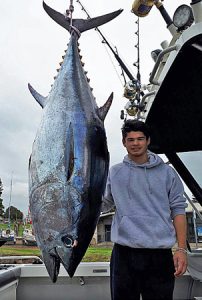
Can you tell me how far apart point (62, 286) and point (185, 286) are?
1285 millimetres

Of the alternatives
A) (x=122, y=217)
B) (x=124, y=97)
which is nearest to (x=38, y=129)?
(x=122, y=217)

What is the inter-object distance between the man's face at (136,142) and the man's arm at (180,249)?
43 cm

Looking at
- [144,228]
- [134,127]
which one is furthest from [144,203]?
[134,127]

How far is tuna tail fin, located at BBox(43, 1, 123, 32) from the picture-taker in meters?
2.02

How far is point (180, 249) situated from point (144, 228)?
8.7 inches

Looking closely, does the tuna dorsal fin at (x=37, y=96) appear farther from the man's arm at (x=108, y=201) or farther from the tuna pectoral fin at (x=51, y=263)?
the tuna pectoral fin at (x=51, y=263)

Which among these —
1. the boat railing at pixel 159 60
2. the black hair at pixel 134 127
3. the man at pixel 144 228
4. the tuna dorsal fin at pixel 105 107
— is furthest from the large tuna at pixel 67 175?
the boat railing at pixel 159 60

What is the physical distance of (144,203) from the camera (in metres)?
2.00

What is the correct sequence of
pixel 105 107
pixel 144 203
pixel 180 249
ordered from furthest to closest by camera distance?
pixel 144 203, pixel 180 249, pixel 105 107

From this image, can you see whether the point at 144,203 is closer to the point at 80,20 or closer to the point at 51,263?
the point at 51,263

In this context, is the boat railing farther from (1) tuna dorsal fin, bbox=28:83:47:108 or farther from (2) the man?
(1) tuna dorsal fin, bbox=28:83:47:108

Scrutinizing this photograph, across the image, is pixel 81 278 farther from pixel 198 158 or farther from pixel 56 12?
pixel 56 12

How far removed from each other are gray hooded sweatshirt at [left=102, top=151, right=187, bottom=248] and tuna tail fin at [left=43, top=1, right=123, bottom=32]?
2.75 feet

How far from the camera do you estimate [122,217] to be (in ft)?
6.59
